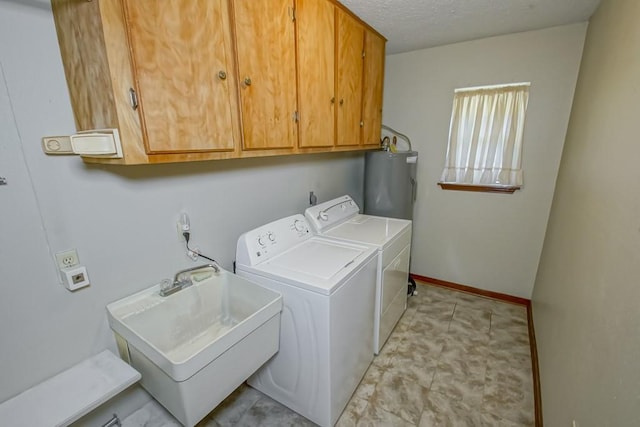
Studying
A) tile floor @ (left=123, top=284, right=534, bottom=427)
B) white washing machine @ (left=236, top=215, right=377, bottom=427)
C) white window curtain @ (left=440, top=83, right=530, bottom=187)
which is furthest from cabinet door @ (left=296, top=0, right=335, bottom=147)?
tile floor @ (left=123, top=284, right=534, bottom=427)

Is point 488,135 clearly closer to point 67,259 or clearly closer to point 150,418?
point 67,259

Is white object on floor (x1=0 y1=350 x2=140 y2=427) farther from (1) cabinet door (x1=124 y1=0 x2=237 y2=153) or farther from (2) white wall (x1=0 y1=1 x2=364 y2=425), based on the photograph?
(1) cabinet door (x1=124 y1=0 x2=237 y2=153)

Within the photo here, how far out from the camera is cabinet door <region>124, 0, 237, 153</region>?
1.00m

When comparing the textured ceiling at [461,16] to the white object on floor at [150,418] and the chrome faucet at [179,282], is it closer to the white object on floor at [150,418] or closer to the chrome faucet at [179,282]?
the chrome faucet at [179,282]

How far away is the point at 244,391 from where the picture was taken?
181cm

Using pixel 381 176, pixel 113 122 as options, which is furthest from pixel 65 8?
pixel 381 176

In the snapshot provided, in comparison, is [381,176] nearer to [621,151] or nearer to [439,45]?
[439,45]

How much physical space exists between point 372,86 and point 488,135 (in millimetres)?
1143

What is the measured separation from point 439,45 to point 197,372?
306 cm

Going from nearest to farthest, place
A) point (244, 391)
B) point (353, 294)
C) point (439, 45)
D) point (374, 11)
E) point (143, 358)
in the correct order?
point (143, 358) < point (353, 294) < point (244, 391) < point (374, 11) < point (439, 45)

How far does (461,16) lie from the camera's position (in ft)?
6.55

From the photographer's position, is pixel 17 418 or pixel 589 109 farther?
pixel 589 109

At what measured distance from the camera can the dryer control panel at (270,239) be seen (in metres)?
1.60

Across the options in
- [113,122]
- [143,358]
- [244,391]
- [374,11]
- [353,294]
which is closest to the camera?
[113,122]
